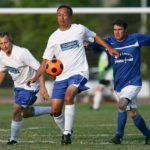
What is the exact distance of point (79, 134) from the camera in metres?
13.8

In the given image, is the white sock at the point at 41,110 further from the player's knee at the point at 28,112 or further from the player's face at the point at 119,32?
the player's face at the point at 119,32

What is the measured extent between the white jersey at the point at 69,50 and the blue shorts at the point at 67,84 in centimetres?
6

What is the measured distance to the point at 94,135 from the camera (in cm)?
1352

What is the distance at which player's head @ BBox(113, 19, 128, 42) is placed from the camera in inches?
468

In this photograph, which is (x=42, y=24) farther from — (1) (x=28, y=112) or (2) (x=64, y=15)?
(2) (x=64, y=15)

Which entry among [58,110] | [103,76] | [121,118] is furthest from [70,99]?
[103,76]

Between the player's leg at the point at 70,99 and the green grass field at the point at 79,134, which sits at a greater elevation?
the player's leg at the point at 70,99

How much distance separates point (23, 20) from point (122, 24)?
27.9 m

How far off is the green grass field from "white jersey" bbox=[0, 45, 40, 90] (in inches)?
39.1

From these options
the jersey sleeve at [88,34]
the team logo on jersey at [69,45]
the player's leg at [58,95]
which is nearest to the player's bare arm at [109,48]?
the jersey sleeve at [88,34]

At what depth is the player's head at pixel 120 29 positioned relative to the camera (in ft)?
39.0

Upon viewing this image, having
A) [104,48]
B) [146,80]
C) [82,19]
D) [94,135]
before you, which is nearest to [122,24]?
[104,48]

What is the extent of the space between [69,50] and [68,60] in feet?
0.50

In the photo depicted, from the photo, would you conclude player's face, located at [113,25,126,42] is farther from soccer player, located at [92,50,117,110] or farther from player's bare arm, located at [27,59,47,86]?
soccer player, located at [92,50,117,110]
